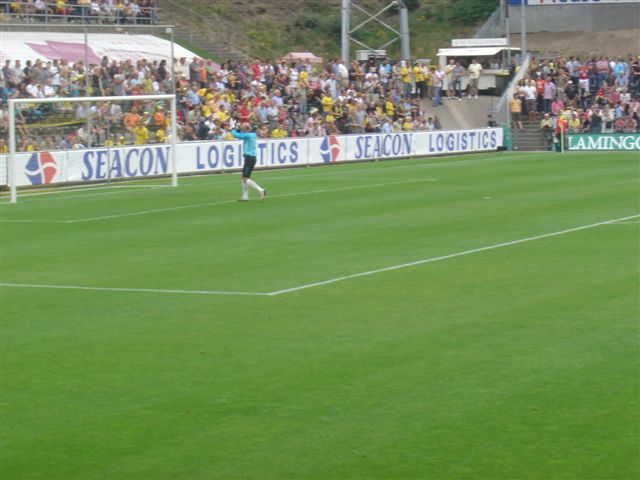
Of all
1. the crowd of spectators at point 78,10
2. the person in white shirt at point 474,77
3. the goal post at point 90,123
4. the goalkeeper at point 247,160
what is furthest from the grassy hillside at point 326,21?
the goalkeeper at point 247,160

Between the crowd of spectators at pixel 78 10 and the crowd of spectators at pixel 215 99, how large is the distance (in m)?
4.53

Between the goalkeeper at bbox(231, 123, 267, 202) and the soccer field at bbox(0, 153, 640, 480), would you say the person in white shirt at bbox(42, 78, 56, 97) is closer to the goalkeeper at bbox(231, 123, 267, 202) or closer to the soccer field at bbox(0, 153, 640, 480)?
the goalkeeper at bbox(231, 123, 267, 202)

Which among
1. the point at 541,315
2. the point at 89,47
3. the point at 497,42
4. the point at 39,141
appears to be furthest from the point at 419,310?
the point at 497,42

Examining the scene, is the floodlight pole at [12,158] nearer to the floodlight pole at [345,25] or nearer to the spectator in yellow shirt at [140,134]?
the spectator in yellow shirt at [140,134]

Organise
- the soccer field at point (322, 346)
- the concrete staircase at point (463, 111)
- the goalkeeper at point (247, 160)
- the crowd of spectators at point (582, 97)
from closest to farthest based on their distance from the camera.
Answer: the soccer field at point (322, 346) → the goalkeeper at point (247, 160) → the crowd of spectators at point (582, 97) → the concrete staircase at point (463, 111)

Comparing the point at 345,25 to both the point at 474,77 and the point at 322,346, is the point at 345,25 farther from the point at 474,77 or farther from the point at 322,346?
the point at 322,346

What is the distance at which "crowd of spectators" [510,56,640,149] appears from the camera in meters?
53.7

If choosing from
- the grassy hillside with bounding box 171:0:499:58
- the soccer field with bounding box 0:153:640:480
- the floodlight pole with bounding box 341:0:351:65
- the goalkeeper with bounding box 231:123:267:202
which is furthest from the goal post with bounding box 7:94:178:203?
the grassy hillside with bounding box 171:0:499:58

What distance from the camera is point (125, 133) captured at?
3556 cm

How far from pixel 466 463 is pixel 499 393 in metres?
1.96

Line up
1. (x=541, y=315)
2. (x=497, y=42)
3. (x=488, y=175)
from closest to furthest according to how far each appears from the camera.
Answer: (x=541, y=315) → (x=488, y=175) → (x=497, y=42)

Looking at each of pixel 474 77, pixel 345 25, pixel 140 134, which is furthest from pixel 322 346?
pixel 474 77

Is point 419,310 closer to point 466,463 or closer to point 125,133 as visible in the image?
point 466,463

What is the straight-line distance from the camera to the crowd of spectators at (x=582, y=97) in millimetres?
53688
